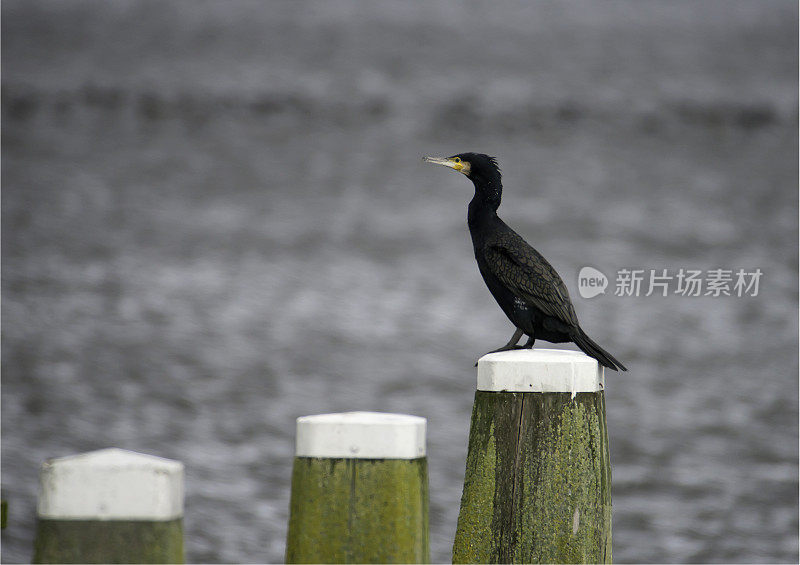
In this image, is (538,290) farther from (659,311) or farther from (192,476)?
(659,311)

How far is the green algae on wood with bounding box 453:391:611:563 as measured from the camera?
3.25 meters

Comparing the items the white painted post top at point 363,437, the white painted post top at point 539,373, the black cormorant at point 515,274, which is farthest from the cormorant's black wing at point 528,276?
the white painted post top at point 363,437

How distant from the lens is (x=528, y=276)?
419cm

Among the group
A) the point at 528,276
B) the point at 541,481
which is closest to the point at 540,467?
the point at 541,481

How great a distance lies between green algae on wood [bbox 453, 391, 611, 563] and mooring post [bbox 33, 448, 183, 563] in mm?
1230

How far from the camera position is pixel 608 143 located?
585 inches

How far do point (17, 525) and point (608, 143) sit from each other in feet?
32.5

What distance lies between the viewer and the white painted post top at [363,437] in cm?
262

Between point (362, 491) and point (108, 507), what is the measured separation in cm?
60

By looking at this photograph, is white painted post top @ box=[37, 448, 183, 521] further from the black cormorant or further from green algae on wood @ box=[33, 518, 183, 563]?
the black cormorant

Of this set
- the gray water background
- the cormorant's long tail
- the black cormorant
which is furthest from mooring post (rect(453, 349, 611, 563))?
the gray water background

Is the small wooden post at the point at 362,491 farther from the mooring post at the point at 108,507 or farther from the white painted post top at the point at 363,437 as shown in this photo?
the mooring post at the point at 108,507

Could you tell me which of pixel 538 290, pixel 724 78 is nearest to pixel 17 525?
pixel 538 290

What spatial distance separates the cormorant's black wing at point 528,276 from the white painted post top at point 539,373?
751mm
